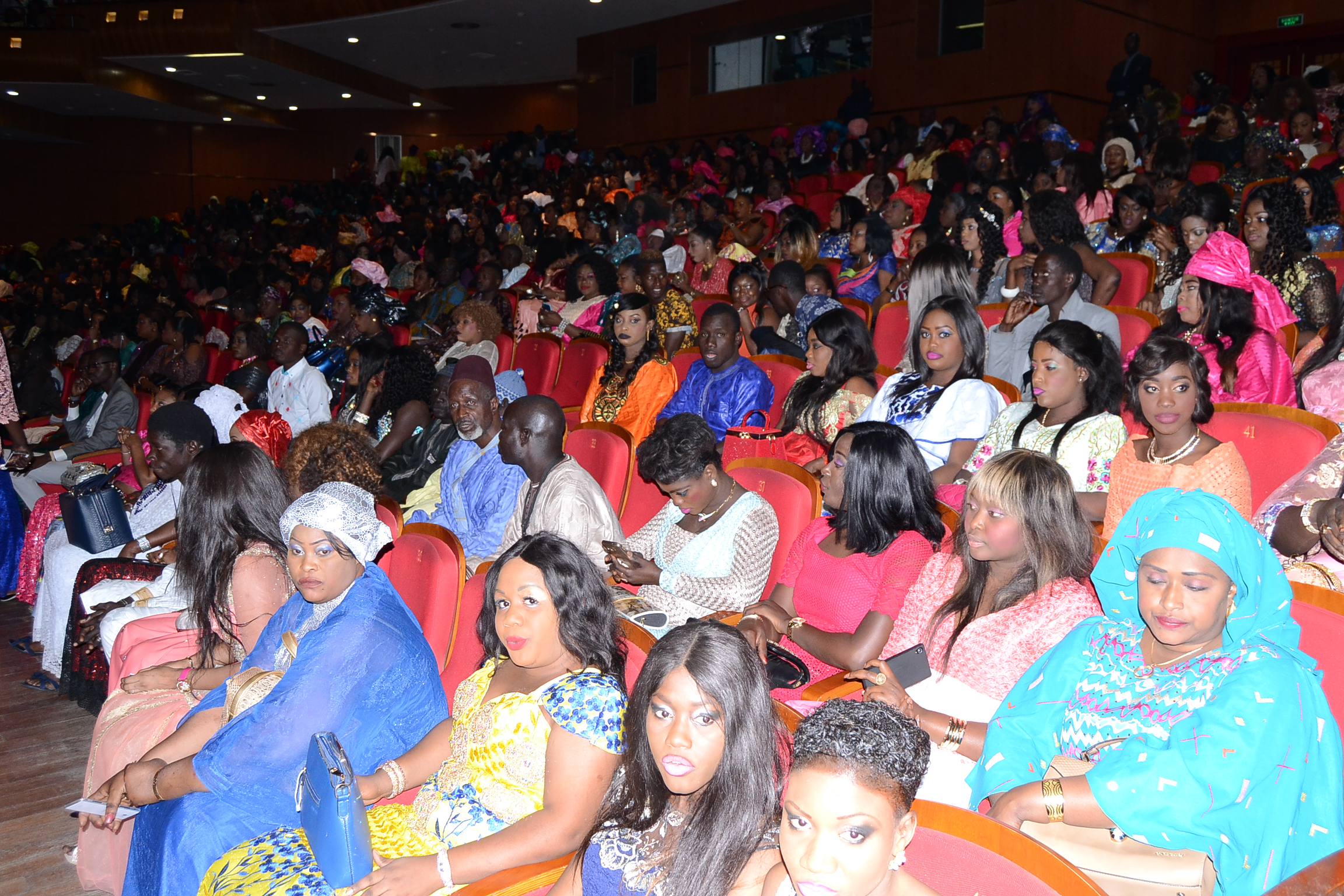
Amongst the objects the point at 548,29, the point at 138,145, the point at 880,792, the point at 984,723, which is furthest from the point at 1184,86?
the point at 138,145

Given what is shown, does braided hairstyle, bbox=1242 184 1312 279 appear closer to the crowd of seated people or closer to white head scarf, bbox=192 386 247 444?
the crowd of seated people

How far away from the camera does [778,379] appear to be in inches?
184

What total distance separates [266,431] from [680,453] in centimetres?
Result: 249

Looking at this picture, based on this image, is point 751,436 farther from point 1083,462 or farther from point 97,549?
→ point 97,549

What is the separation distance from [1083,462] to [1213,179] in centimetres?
507

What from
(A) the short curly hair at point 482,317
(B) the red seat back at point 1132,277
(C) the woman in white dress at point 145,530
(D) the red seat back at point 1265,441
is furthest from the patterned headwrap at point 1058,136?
(C) the woman in white dress at point 145,530

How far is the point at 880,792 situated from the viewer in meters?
1.29

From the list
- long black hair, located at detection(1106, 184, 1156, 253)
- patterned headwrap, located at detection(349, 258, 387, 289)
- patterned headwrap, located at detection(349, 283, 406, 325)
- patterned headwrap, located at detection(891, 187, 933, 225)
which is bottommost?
patterned headwrap, located at detection(349, 283, 406, 325)

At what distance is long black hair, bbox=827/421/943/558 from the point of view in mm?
2439

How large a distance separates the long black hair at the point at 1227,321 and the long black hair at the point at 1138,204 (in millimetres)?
1988

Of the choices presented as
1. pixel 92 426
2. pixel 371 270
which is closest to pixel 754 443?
pixel 92 426

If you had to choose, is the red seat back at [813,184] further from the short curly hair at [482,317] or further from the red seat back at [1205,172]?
the short curly hair at [482,317]

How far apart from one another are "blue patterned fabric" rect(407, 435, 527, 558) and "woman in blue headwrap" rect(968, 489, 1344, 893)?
2.16 meters

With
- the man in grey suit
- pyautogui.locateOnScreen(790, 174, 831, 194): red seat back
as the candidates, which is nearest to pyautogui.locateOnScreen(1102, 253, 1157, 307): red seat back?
pyautogui.locateOnScreen(790, 174, 831, 194): red seat back
